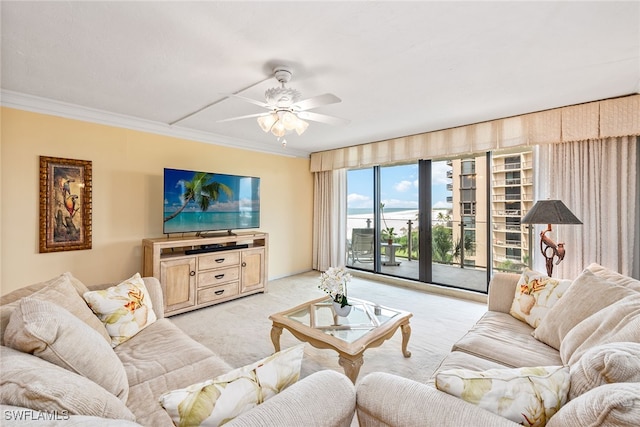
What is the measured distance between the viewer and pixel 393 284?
4574mm

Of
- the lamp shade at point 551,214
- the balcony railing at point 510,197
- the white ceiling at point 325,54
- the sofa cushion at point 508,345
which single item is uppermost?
the white ceiling at point 325,54

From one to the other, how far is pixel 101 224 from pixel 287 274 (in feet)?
9.57

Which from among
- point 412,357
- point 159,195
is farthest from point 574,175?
point 159,195

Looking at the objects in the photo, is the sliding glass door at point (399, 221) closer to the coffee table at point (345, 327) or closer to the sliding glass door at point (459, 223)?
the sliding glass door at point (459, 223)

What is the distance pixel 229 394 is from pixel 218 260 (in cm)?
302

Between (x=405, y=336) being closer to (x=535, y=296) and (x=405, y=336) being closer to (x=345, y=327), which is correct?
(x=345, y=327)

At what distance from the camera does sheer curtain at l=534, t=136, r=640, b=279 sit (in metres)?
2.77

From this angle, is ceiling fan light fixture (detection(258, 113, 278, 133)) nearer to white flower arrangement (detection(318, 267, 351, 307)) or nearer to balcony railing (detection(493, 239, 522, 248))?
white flower arrangement (detection(318, 267, 351, 307))

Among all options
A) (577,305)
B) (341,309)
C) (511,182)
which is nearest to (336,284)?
(341,309)

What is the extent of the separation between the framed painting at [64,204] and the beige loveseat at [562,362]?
3454 millimetres

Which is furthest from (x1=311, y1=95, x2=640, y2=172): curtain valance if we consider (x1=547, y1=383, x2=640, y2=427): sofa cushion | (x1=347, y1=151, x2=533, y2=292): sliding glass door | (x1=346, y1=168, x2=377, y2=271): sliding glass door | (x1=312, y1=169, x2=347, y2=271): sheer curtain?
(x1=547, y1=383, x2=640, y2=427): sofa cushion

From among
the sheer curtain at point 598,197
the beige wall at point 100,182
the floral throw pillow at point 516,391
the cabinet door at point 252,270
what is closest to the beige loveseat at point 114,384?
the floral throw pillow at point 516,391

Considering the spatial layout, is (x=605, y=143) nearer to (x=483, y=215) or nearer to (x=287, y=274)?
(x=483, y=215)

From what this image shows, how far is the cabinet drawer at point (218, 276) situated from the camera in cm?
349
